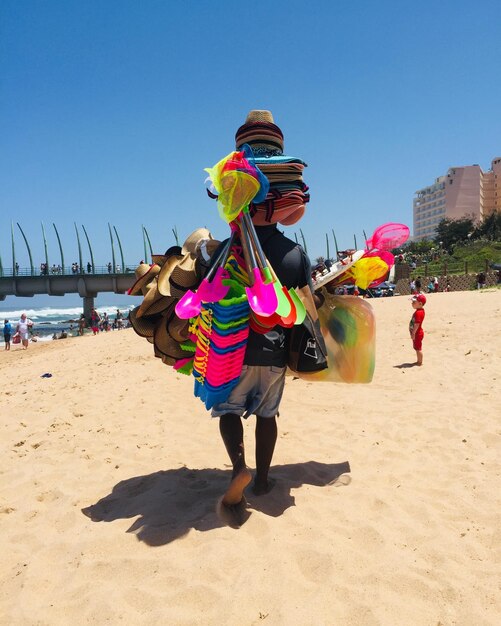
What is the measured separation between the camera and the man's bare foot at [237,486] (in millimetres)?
2631

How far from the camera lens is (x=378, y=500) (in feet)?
9.90

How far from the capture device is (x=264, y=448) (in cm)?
309

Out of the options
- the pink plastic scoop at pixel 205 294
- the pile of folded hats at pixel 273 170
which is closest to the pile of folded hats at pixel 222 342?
the pink plastic scoop at pixel 205 294

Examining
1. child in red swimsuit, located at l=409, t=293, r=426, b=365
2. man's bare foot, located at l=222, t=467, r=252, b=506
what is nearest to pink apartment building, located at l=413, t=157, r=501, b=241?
child in red swimsuit, located at l=409, t=293, r=426, b=365

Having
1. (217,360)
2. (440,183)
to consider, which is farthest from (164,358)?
(440,183)

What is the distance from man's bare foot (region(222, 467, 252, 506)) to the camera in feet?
8.63

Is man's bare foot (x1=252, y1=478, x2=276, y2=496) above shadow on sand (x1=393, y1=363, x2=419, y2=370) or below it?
above

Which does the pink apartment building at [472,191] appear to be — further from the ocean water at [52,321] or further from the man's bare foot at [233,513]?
the man's bare foot at [233,513]

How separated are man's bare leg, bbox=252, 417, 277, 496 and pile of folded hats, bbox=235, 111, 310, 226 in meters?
1.34

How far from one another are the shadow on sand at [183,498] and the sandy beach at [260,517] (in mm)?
14

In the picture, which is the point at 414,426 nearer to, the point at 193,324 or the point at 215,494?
the point at 215,494

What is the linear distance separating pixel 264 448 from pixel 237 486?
479 millimetres

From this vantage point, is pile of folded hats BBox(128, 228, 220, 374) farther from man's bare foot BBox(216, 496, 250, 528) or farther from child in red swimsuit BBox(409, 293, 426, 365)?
child in red swimsuit BBox(409, 293, 426, 365)

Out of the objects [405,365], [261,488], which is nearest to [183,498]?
[261,488]
